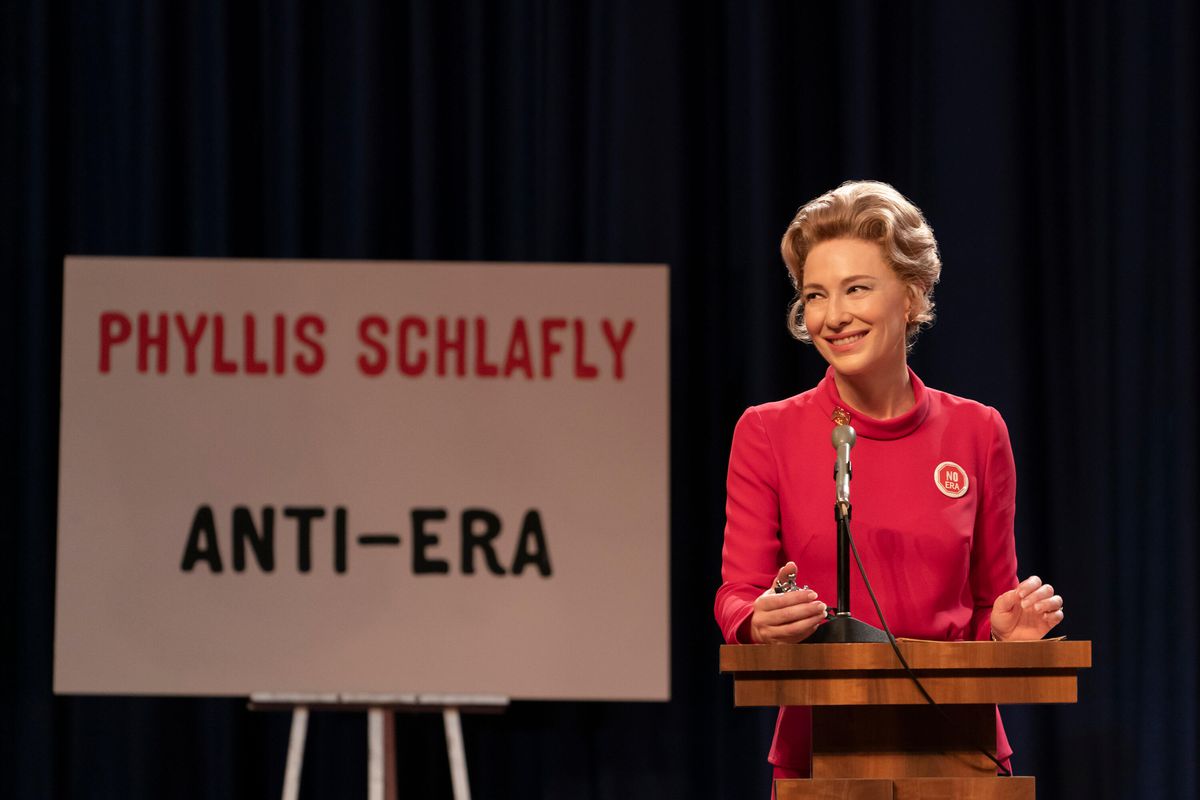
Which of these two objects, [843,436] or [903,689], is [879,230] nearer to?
[843,436]

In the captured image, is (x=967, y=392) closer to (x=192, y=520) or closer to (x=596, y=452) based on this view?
(x=596, y=452)

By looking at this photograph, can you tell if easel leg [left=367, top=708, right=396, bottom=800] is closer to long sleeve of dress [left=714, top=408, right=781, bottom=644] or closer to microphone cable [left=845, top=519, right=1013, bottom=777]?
long sleeve of dress [left=714, top=408, right=781, bottom=644]

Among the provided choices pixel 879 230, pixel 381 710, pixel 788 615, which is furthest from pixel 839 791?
pixel 381 710

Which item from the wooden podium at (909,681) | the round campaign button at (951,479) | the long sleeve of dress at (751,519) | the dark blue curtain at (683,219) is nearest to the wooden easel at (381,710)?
the dark blue curtain at (683,219)

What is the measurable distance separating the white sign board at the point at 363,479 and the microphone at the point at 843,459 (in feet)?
6.06

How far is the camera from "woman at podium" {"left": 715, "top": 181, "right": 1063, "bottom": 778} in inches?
66.0

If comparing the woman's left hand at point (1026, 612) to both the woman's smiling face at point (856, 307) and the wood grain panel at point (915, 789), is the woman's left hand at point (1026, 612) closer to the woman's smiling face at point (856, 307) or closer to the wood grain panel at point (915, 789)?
the wood grain panel at point (915, 789)

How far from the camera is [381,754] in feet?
11.0

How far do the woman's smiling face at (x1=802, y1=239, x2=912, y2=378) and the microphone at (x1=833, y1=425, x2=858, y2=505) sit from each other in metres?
0.14

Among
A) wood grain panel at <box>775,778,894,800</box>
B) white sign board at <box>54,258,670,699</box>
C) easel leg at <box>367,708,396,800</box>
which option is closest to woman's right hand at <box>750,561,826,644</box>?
wood grain panel at <box>775,778,894,800</box>

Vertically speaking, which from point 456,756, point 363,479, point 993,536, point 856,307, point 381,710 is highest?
point 856,307

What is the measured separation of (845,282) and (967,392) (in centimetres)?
230

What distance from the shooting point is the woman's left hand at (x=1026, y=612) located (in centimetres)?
155

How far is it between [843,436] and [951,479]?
205mm
